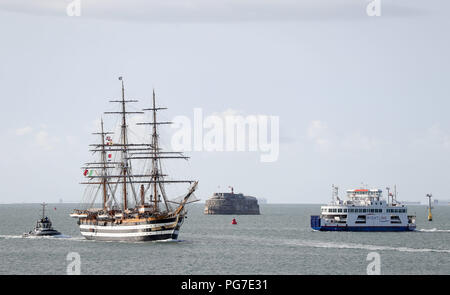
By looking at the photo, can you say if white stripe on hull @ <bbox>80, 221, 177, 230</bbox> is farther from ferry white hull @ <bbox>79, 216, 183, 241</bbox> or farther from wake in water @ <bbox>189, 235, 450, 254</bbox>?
wake in water @ <bbox>189, 235, 450, 254</bbox>

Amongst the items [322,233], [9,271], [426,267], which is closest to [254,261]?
[426,267]

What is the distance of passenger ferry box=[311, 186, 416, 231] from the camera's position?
464 ft

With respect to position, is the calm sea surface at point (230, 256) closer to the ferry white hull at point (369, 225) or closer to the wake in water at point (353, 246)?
the wake in water at point (353, 246)

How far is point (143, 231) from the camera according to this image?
355 ft

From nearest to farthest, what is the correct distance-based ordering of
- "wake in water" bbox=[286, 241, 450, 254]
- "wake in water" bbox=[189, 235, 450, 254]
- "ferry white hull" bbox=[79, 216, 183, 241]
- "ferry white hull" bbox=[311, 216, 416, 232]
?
1. "wake in water" bbox=[286, 241, 450, 254]
2. "wake in water" bbox=[189, 235, 450, 254]
3. "ferry white hull" bbox=[79, 216, 183, 241]
4. "ferry white hull" bbox=[311, 216, 416, 232]

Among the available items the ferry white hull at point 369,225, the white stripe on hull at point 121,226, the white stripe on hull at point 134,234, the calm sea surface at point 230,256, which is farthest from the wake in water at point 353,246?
the ferry white hull at point 369,225

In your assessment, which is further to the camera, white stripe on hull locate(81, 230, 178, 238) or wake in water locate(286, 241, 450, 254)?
white stripe on hull locate(81, 230, 178, 238)

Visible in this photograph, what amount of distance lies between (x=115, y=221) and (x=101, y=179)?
2707 centimetres

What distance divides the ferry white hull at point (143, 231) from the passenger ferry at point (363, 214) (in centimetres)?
4174

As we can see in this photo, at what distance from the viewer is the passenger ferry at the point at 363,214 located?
464 ft

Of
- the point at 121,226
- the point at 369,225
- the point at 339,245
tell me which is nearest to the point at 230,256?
the point at 339,245

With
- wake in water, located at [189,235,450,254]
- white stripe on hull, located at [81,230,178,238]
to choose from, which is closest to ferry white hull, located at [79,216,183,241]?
white stripe on hull, located at [81,230,178,238]

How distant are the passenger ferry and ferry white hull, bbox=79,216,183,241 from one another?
41740mm

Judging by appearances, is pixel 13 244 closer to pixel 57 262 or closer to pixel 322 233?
pixel 57 262
